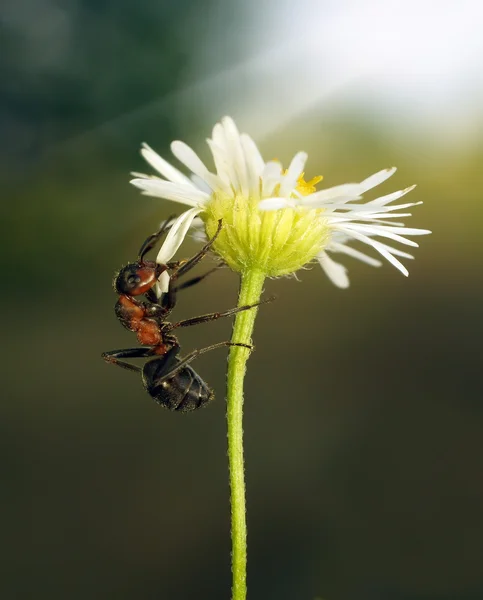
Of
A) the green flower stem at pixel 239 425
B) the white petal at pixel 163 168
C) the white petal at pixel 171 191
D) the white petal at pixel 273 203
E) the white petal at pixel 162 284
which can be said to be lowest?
the green flower stem at pixel 239 425

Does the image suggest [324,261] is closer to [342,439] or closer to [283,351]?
[342,439]

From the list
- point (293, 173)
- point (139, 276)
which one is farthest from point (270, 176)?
point (139, 276)

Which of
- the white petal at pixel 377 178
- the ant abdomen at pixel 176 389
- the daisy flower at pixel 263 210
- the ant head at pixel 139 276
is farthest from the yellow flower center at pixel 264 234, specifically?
the ant abdomen at pixel 176 389

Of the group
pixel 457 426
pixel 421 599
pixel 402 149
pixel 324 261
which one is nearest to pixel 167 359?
pixel 324 261

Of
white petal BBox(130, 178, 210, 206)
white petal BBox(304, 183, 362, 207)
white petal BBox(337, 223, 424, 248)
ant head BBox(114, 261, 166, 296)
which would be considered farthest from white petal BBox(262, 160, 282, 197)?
ant head BBox(114, 261, 166, 296)

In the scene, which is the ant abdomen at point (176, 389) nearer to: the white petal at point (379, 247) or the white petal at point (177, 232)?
the white petal at point (177, 232)

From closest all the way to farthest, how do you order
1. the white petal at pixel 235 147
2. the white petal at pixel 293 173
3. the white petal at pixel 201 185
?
the white petal at pixel 293 173 < the white petal at pixel 235 147 < the white petal at pixel 201 185

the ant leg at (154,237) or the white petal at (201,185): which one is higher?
the white petal at (201,185)
